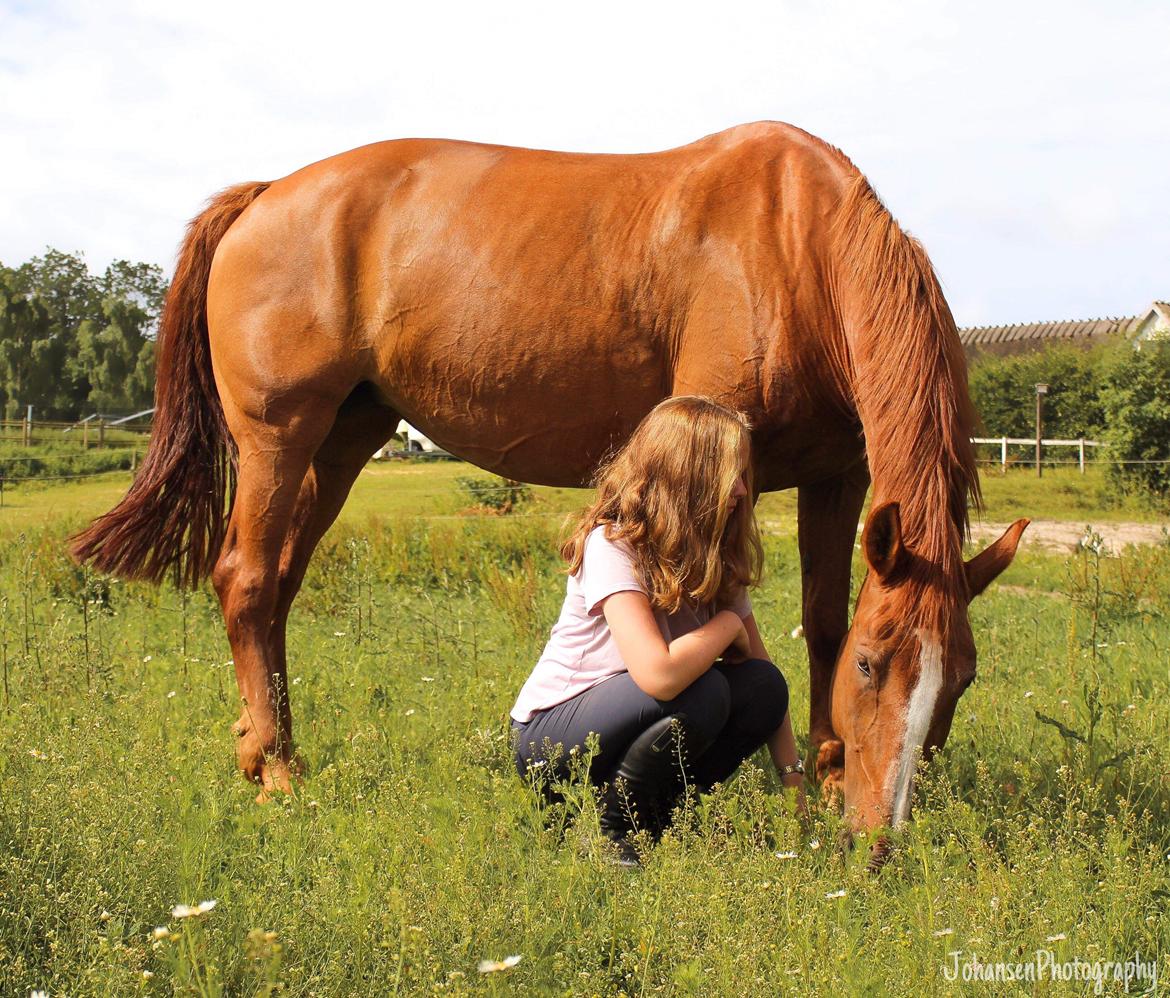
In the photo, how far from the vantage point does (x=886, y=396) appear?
314cm

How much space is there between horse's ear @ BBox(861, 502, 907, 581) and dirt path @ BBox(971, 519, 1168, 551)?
917 centimetres

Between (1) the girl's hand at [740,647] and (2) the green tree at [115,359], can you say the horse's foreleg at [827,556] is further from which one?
(2) the green tree at [115,359]

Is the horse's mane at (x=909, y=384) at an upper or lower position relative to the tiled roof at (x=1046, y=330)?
lower

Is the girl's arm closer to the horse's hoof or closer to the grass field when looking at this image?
the grass field

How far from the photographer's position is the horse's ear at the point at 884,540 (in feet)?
9.22

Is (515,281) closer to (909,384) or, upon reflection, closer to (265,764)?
(909,384)

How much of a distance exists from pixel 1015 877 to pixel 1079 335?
38403mm

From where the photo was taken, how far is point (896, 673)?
2.83m

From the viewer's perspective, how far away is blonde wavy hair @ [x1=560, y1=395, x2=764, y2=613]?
9.78ft

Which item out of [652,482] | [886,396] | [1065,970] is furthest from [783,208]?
[1065,970]

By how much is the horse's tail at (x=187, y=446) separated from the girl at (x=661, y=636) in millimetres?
2056

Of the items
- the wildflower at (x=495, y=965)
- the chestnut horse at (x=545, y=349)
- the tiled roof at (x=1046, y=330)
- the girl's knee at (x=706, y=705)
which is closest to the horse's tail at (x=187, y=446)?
the chestnut horse at (x=545, y=349)

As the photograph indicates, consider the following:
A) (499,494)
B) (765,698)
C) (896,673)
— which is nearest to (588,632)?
(765,698)

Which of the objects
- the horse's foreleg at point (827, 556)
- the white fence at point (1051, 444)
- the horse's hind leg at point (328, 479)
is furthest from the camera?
the white fence at point (1051, 444)
